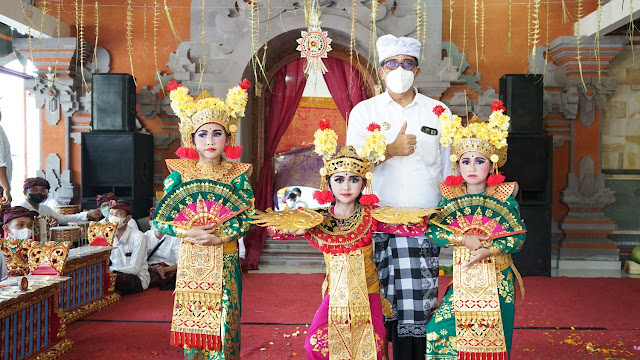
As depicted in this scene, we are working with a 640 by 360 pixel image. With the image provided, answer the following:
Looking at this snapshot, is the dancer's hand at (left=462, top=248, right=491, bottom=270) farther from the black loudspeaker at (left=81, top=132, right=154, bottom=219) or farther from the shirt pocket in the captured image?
the black loudspeaker at (left=81, top=132, right=154, bottom=219)

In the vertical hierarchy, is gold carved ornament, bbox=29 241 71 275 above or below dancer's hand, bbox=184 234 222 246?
below

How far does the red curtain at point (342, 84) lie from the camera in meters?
7.38

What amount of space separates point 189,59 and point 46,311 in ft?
14.1

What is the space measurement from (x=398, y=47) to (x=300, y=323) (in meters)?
2.46

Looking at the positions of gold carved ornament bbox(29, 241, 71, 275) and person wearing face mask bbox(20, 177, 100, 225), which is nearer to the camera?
gold carved ornament bbox(29, 241, 71, 275)

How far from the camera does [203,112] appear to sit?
2.79 metres

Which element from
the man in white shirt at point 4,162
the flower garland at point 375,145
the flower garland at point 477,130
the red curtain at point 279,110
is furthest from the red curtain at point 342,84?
the flower garland at point 375,145

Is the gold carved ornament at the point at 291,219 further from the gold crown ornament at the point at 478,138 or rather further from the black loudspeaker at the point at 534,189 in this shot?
the black loudspeaker at the point at 534,189

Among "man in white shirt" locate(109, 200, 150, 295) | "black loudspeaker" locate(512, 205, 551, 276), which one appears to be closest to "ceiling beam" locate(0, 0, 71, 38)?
"man in white shirt" locate(109, 200, 150, 295)

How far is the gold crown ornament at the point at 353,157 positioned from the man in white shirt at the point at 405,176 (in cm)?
11

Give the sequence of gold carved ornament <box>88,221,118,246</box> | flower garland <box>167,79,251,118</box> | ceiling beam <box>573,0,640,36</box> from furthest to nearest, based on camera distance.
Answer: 1. ceiling beam <box>573,0,640,36</box>
2. gold carved ornament <box>88,221,118,246</box>
3. flower garland <box>167,79,251,118</box>

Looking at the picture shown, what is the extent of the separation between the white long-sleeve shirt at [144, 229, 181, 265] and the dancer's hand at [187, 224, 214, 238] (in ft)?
10.4

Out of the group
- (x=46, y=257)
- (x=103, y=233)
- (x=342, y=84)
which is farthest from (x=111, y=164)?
(x=342, y=84)

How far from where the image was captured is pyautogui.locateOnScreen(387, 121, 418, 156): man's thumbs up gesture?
8.33ft
